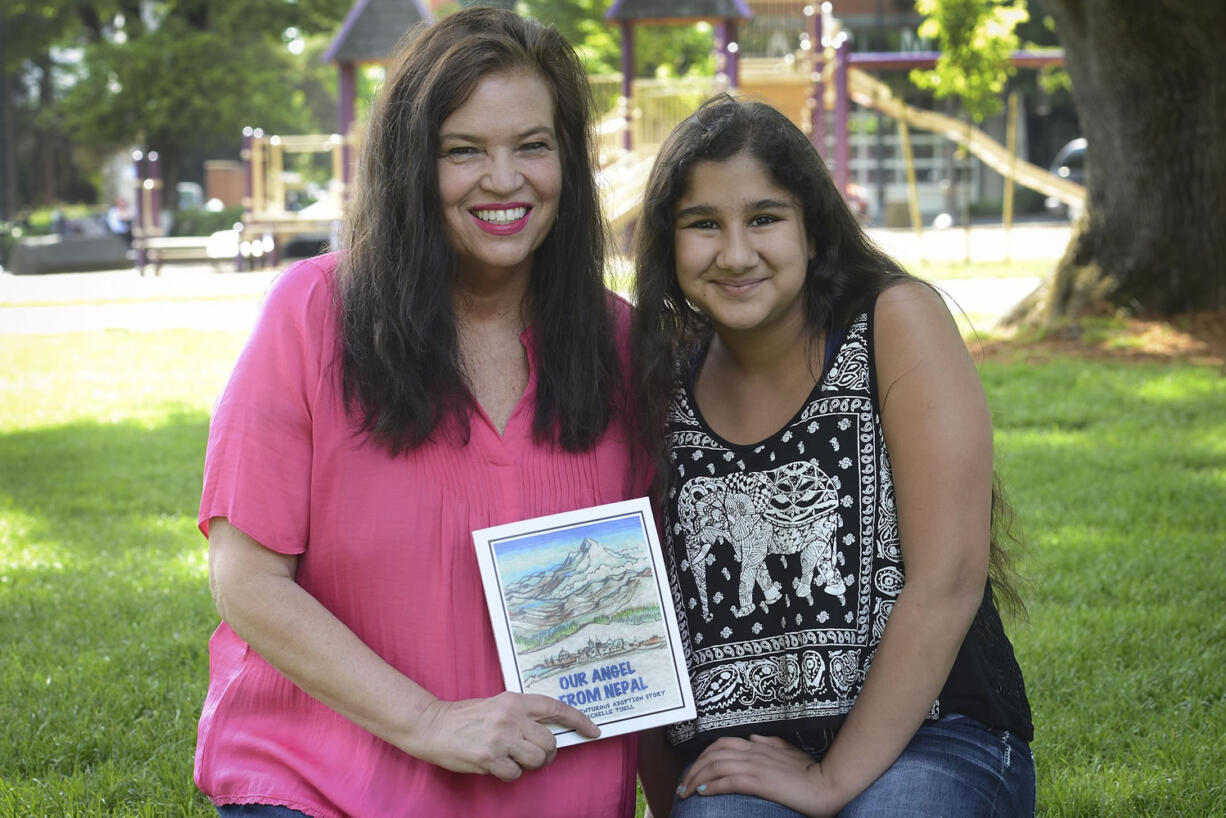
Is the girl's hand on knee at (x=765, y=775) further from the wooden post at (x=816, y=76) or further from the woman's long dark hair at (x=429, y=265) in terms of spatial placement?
the wooden post at (x=816, y=76)

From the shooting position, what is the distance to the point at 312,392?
243cm

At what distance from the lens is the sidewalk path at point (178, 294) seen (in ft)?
47.1

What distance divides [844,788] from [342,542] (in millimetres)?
998

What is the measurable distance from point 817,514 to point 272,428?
1.00 metres

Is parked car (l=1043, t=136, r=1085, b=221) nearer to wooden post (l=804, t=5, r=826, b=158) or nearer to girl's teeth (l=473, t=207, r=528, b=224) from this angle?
wooden post (l=804, t=5, r=826, b=158)

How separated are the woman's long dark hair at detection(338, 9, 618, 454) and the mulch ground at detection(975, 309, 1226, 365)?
7521 mm

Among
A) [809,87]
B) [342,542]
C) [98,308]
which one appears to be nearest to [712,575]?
[342,542]

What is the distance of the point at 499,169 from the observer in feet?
8.25

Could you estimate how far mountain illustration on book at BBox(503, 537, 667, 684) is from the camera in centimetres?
242

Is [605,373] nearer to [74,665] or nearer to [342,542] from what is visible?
[342,542]

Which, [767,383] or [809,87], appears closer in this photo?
[767,383]

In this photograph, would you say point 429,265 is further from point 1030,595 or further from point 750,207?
point 1030,595

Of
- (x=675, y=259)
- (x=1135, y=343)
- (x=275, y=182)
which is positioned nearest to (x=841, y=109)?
(x=275, y=182)

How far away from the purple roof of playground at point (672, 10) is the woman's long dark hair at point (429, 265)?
18.9 meters
